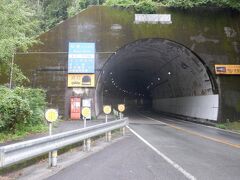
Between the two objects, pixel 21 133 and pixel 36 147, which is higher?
pixel 36 147

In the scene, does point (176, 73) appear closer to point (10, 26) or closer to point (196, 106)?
point (196, 106)

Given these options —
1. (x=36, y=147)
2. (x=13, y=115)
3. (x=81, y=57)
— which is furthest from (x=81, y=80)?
(x=36, y=147)

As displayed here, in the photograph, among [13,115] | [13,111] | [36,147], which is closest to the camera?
[36,147]

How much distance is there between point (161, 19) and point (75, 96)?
926 cm

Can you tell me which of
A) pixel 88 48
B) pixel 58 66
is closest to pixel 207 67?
pixel 88 48

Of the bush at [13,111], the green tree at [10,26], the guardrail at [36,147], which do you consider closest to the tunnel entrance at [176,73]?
the green tree at [10,26]

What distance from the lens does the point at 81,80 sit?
1138 inches

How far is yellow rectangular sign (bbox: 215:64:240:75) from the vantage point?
29.4 meters

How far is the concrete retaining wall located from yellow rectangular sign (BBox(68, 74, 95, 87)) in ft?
31.5

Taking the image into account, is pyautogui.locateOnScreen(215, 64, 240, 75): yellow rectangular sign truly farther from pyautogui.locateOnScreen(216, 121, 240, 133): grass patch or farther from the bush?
the bush

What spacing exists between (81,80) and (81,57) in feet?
6.02

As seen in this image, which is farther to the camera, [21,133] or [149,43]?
[149,43]

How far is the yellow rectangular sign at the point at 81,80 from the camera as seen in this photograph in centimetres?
2888

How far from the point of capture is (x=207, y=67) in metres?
29.7
